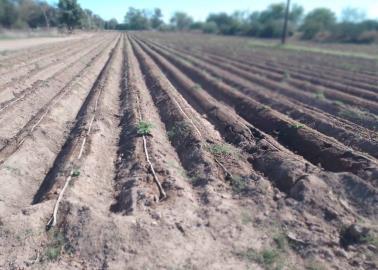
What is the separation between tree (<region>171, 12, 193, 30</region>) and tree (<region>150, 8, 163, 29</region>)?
Result: 20.7ft

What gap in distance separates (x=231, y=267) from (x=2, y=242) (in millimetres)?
3534

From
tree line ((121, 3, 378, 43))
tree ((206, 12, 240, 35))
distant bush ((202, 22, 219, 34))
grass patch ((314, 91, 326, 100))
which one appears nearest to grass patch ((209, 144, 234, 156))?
grass patch ((314, 91, 326, 100))

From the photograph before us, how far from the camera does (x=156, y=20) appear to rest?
525 feet

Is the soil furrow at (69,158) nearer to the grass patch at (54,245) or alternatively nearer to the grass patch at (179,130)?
the grass patch at (54,245)

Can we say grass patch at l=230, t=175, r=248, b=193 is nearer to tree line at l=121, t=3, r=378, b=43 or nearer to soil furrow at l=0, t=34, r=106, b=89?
soil furrow at l=0, t=34, r=106, b=89

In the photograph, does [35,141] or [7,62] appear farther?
[7,62]

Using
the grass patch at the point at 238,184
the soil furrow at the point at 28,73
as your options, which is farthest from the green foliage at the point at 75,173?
the soil furrow at the point at 28,73

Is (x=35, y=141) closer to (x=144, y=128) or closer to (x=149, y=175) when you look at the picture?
(x=144, y=128)

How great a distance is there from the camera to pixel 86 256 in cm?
696

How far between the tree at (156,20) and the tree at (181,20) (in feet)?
20.7

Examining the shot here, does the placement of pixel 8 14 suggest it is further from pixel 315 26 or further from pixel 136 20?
pixel 136 20

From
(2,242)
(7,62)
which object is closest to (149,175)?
(2,242)

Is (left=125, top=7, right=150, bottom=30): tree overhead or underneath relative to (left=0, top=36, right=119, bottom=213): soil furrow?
underneath

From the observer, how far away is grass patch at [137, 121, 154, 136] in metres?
12.2
